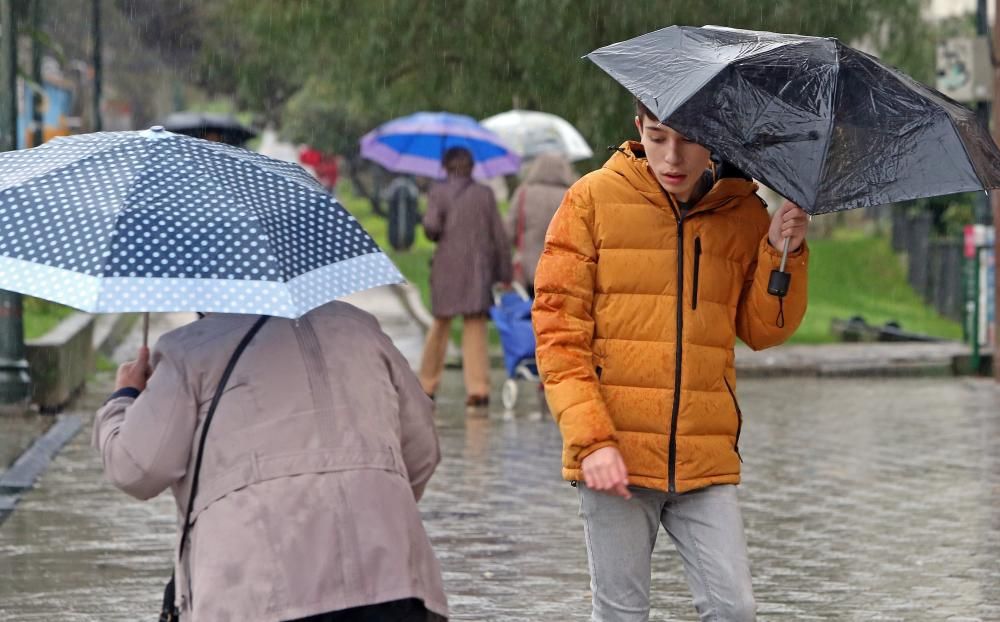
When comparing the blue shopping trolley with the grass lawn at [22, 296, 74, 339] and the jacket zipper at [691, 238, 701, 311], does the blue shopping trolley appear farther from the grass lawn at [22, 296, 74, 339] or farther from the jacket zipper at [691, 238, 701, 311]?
the jacket zipper at [691, 238, 701, 311]

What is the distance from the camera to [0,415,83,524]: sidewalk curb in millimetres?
9477

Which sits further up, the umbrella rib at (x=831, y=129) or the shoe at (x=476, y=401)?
the umbrella rib at (x=831, y=129)

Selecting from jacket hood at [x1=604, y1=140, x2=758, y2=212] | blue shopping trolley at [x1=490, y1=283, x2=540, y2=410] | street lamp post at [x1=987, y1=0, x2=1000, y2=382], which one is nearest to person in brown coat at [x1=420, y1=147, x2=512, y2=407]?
blue shopping trolley at [x1=490, y1=283, x2=540, y2=410]

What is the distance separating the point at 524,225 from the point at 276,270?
1074 cm

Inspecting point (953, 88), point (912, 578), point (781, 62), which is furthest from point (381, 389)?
point (953, 88)

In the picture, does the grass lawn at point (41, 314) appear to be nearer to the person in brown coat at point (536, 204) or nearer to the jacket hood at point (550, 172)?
the person in brown coat at point (536, 204)

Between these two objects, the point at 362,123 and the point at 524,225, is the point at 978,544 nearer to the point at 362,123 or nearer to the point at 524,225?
the point at 524,225

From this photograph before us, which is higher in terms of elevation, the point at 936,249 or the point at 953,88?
the point at 953,88

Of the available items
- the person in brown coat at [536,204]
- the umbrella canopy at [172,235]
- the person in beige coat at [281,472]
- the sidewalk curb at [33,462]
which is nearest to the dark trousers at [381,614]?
the person in beige coat at [281,472]

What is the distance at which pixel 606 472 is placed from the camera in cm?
432

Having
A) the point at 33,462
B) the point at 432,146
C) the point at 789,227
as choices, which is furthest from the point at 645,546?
the point at 432,146

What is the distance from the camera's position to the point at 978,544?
8398 millimetres

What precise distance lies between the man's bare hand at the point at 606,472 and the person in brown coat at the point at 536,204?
9.97 metres

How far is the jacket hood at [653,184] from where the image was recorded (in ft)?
14.8
